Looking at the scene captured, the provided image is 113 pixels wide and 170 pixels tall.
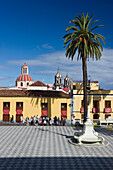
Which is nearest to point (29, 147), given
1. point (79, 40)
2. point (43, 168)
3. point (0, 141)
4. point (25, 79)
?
point (0, 141)

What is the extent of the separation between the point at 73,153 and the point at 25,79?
82.2 metres

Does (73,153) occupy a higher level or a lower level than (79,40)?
lower

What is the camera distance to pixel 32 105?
3906 centimetres

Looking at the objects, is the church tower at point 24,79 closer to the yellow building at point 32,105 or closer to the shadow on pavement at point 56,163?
the yellow building at point 32,105

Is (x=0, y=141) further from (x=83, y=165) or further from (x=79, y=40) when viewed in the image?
(x=79, y=40)

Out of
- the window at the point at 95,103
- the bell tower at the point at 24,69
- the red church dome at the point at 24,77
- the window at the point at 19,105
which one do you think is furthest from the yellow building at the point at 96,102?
the bell tower at the point at 24,69

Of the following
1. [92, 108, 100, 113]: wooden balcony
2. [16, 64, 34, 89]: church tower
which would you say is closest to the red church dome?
[16, 64, 34, 89]: church tower

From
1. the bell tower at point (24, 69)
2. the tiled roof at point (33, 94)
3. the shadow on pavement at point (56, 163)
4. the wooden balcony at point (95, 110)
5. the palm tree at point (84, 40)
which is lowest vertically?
the shadow on pavement at point (56, 163)

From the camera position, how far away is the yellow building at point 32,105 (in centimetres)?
3903

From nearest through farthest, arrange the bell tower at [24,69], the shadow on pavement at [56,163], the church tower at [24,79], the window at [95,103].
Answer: the shadow on pavement at [56,163]
the window at [95,103]
the church tower at [24,79]
the bell tower at [24,69]

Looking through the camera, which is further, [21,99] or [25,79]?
[25,79]

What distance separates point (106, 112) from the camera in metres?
38.4

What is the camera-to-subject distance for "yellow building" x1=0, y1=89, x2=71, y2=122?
39031mm

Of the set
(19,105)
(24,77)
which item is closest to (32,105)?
(19,105)
